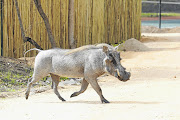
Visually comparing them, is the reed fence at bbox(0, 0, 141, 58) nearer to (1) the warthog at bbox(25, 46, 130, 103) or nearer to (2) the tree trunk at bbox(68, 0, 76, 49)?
(2) the tree trunk at bbox(68, 0, 76, 49)

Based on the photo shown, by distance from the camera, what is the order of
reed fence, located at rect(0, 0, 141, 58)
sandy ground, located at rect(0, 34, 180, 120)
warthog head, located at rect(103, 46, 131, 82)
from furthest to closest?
1. reed fence, located at rect(0, 0, 141, 58)
2. warthog head, located at rect(103, 46, 131, 82)
3. sandy ground, located at rect(0, 34, 180, 120)

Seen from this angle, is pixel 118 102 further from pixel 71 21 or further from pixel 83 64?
pixel 71 21

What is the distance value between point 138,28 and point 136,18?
529 mm

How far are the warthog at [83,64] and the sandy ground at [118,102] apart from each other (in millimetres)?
400

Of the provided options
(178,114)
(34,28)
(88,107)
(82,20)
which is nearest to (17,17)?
(34,28)

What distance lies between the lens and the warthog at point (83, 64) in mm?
6551

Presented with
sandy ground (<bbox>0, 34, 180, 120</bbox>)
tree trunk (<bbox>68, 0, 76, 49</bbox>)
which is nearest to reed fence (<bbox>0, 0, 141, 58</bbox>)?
tree trunk (<bbox>68, 0, 76, 49</bbox>)

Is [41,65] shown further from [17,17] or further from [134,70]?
[17,17]

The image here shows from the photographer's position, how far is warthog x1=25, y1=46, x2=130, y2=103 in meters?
6.55

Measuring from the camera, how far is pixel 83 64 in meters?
6.88

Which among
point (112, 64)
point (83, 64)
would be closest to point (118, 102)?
point (112, 64)

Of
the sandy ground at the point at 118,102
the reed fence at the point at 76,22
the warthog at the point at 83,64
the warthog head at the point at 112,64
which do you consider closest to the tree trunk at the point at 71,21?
the reed fence at the point at 76,22

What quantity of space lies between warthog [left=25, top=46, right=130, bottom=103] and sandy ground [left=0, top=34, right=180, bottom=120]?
1.31 feet

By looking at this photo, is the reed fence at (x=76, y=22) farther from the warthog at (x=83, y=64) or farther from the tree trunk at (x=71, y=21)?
the warthog at (x=83, y=64)
